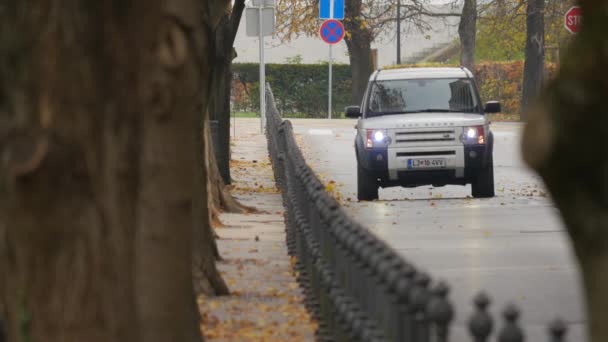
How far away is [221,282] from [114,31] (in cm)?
573

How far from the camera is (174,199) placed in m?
6.55

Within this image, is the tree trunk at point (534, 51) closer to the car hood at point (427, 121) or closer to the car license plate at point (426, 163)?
the car hood at point (427, 121)

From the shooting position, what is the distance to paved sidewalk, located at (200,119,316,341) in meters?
9.61

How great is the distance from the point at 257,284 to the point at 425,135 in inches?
368

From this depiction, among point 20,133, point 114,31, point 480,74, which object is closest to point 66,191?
point 20,133

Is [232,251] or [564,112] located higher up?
[564,112]

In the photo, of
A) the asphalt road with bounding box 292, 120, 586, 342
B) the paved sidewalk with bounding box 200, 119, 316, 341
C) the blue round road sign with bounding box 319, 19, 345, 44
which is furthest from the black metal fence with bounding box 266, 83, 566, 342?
the blue round road sign with bounding box 319, 19, 345, 44

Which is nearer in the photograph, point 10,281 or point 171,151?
point 10,281

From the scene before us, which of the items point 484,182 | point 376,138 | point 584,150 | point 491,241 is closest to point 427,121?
point 376,138

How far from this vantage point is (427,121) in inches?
840

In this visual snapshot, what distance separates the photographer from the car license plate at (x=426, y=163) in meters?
21.3

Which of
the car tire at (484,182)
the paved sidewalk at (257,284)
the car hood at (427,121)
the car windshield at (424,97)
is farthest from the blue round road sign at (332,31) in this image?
the car hood at (427,121)

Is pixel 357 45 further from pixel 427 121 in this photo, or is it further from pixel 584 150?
pixel 584 150

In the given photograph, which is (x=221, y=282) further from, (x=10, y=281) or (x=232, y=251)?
(x=10, y=281)
